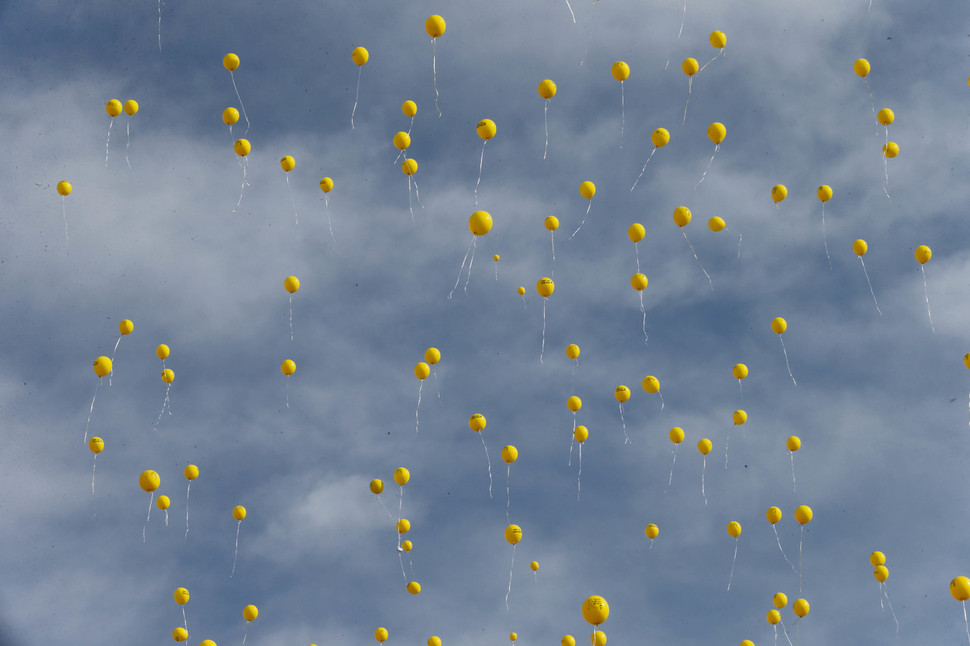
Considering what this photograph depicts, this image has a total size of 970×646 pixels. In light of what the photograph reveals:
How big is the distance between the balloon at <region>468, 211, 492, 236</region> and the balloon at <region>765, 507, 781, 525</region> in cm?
668

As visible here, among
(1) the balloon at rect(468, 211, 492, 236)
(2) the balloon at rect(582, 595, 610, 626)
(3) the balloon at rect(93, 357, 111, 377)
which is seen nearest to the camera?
(2) the balloon at rect(582, 595, 610, 626)

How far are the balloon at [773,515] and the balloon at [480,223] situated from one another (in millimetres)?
6680

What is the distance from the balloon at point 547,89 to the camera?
42.5 feet

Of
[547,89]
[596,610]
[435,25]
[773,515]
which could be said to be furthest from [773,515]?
[435,25]

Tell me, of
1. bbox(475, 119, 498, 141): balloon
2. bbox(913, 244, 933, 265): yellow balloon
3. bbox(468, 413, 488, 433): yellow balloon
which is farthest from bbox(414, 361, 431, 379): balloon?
bbox(913, 244, 933, 265): yellow balloon

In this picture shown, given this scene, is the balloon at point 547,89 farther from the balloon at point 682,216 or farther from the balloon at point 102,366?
the balloon at point 102,366

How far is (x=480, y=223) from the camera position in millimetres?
12547

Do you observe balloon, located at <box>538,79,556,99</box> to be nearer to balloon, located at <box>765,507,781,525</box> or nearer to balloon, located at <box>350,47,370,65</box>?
balloon, located at <box>350,47,370,65</box>

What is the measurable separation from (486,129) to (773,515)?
25.8 ft

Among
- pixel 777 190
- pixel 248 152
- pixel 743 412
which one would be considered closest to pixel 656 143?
pixel 777 190

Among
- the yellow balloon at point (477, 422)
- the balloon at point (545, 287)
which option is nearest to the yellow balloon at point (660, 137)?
the balloon at point (545, 287)

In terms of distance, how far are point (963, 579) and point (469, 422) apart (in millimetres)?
7820

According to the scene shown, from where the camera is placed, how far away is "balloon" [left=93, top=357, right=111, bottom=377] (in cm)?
1370

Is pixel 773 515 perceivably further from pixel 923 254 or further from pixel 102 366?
pixel 102 366
